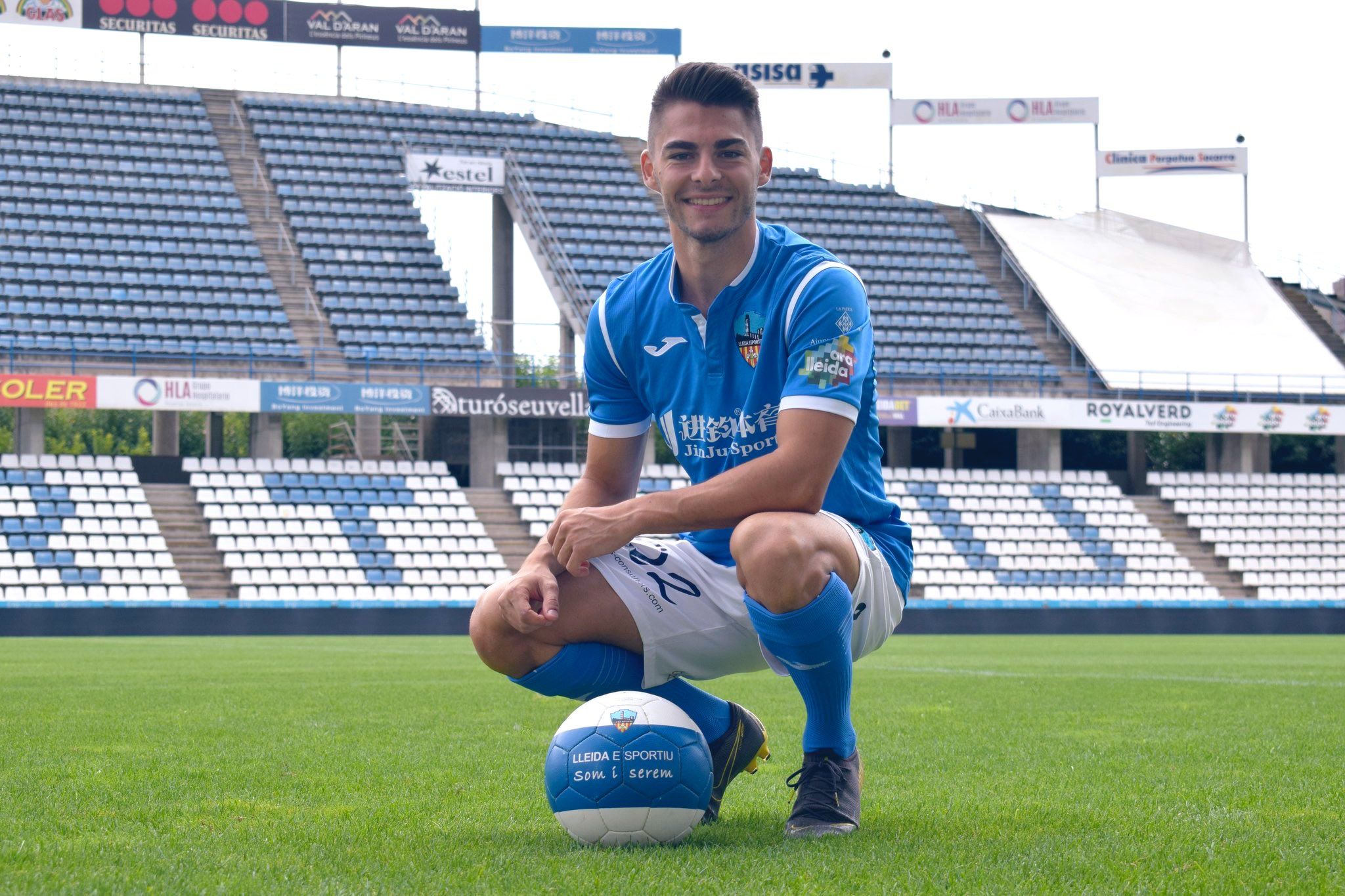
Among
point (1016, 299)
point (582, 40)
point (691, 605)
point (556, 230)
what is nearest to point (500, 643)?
point (691, 605)

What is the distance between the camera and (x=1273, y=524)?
92.3 ft

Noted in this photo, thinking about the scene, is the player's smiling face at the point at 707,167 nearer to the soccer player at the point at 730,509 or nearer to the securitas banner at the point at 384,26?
the soccer player at the point at 730,509

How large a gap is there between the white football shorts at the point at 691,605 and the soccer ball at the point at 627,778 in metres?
0.28

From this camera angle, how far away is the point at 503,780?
4672 millimetres

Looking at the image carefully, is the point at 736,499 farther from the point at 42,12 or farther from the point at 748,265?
the point at 42,12

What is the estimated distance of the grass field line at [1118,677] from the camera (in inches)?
389

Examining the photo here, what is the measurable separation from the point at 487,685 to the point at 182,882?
6.84m

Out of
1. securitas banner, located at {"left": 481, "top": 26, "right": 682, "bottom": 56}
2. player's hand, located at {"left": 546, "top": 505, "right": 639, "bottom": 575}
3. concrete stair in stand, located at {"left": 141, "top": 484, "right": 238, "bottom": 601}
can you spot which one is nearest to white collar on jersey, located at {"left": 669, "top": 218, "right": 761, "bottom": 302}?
player's hand, located at {"left": 546, "top": 505, "right": 639, "bottom": 575}

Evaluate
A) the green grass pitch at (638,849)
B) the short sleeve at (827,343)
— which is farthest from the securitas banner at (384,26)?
the short sleeve at (827,343)

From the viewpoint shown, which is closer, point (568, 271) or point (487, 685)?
point (487, 685)

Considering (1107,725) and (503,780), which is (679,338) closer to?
(503,780)

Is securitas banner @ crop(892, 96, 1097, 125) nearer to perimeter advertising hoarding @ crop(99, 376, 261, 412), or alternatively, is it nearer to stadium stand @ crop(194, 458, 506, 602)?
stadium stand @ crop(194, 458, 506, 602)

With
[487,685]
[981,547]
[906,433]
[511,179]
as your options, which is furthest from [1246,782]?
[511,179]

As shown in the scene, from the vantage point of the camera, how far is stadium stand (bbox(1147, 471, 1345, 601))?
26.8m
